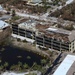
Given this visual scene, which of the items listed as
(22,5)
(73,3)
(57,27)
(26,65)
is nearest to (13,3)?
(22,5)

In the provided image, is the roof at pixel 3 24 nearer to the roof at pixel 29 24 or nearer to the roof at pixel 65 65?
the roof at pixel 29 24

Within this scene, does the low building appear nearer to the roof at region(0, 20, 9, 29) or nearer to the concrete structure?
the roof at region(0, 20, 9, 29)

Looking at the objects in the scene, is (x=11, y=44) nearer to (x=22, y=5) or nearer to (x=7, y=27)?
(x=7, y=27)

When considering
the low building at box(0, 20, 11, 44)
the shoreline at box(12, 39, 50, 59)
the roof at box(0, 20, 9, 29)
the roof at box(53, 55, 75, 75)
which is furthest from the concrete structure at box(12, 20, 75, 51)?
the roof at box(53, 55, 75, 75)

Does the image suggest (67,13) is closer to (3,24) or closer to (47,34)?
(47,34)

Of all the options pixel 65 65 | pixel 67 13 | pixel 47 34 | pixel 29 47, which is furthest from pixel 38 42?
pixel 67 13
